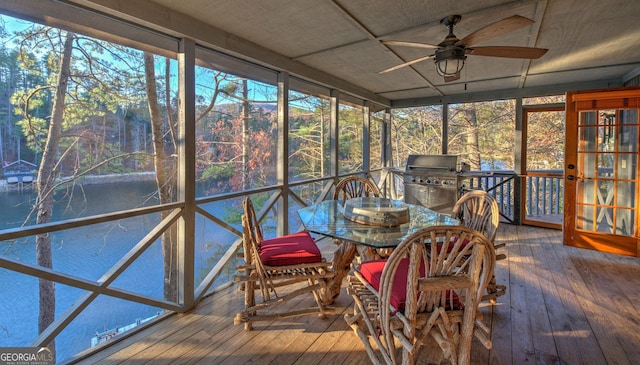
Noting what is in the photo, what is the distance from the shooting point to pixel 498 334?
2191 mm

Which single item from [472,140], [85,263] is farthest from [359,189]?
[472,140]

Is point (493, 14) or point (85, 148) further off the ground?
point (493, 14)

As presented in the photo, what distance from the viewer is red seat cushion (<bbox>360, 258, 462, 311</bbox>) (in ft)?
4.99

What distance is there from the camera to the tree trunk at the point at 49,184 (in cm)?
192

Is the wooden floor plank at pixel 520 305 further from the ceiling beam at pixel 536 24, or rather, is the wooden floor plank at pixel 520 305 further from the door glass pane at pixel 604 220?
the ceiling beam at pixel 536 24

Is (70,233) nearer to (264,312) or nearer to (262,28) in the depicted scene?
(264,312)

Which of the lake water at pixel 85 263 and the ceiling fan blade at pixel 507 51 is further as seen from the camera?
the ceiling fan blade at pixel 507 51

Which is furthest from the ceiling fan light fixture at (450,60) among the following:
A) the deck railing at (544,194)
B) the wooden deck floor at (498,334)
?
the deck railing at (544,194)

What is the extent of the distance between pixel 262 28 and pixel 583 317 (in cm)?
348

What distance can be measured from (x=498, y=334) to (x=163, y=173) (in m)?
2.98

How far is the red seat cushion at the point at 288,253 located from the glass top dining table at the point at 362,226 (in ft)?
0.72

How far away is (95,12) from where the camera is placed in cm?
203

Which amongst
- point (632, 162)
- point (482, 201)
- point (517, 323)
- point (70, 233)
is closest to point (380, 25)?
point (482, 201)

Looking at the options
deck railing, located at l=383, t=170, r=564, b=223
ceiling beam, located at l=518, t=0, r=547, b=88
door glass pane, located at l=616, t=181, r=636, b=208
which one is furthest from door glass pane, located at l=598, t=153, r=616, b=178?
ceiling beam, located at l=518, t=0, r=547, b=88
